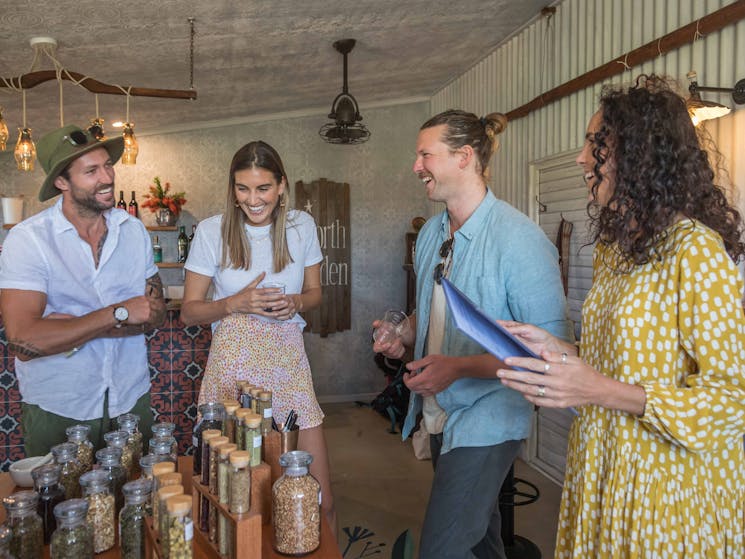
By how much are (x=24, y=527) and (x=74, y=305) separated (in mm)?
1049

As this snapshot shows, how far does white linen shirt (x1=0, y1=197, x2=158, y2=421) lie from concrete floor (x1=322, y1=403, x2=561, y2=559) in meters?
1.62

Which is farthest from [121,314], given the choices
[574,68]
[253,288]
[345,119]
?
[345,119]

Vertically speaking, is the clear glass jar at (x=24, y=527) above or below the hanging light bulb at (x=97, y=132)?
below

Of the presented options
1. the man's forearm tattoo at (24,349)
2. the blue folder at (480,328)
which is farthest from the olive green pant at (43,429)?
the blue folder at (480,328)

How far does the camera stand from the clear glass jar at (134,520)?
1.24m

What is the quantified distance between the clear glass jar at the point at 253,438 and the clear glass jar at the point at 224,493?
88 millimetres

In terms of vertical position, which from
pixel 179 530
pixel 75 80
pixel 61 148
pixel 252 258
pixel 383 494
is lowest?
pixel 383 494

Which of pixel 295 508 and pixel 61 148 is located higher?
pixel 61 148

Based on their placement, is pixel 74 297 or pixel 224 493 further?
pixel 74 297

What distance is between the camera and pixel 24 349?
1869 mm

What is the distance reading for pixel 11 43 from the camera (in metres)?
3.48

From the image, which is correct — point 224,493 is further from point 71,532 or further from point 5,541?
point 5,541

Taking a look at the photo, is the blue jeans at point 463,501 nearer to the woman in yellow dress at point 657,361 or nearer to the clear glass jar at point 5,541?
the woman in yellow dress at point 657,361

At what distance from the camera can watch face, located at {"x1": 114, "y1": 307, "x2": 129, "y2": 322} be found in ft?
6.35
